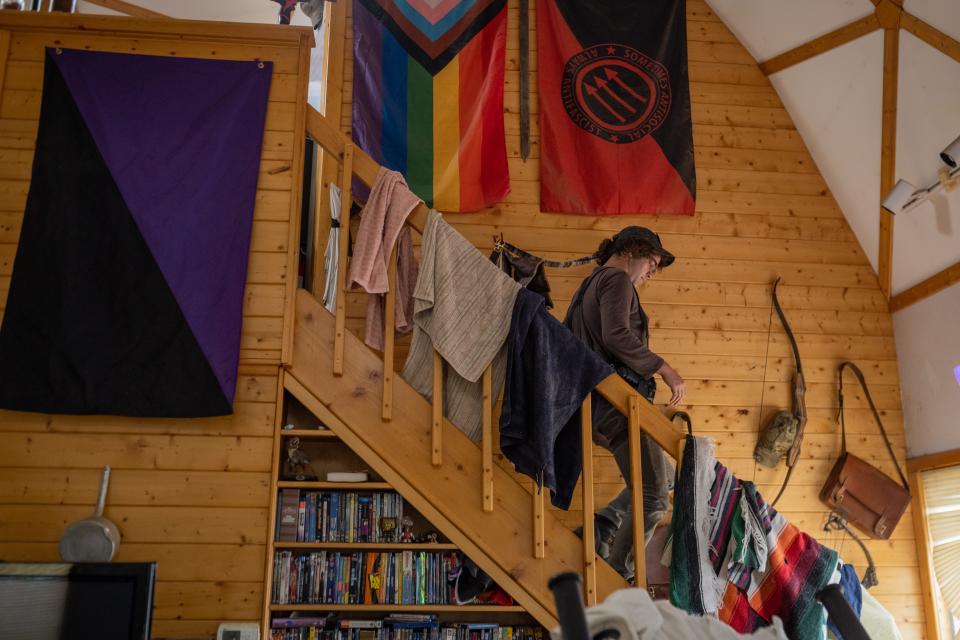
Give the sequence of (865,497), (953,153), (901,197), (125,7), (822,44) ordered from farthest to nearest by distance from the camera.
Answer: (125,7) < (822,44) < (865,497) < (901,197) < (953,153)

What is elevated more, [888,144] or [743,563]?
[888,144]

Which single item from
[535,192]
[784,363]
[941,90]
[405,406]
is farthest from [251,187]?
[941,90]

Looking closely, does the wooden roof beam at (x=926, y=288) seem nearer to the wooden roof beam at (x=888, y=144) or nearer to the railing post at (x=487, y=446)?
the wooden roof beam at (x=888, y=144)

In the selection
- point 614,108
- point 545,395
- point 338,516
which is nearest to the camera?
point 545,395

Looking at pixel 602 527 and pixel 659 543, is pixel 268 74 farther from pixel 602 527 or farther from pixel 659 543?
pixel 659 543

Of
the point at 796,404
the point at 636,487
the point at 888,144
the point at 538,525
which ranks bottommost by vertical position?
the point at 538,525

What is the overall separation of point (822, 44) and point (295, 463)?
347 centimetres

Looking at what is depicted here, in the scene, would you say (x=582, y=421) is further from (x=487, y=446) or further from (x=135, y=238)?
(x=135, y=238)

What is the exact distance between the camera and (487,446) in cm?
290

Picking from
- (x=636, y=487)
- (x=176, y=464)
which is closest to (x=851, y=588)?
(x=636, y=487)

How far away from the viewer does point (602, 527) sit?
3268mm

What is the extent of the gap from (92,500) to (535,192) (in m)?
2.62

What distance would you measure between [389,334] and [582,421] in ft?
2.50

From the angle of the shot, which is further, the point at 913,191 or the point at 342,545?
the point at 913,191
